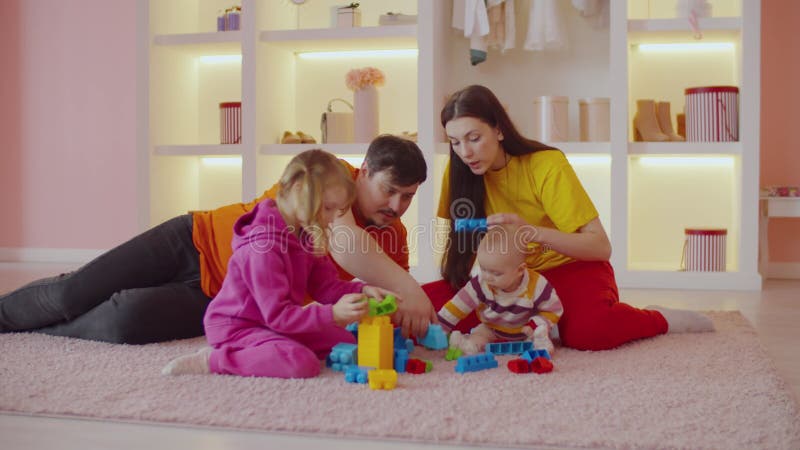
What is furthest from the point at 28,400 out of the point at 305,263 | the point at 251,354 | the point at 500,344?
the point at 500,344

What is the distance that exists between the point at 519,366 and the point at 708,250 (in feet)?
6.63

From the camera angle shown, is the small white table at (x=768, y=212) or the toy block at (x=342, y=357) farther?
the small white table at (x=768, y=212)

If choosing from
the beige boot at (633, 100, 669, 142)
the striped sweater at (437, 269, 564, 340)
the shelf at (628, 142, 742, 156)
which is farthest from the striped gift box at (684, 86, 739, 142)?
the striped sweater at (437, 269, 564, 340)

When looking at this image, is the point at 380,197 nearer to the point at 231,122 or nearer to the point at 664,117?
the point at 664,117

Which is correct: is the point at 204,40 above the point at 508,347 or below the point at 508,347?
above

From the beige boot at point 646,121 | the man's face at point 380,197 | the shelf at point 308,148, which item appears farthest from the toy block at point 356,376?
the beige boot at point 646,121

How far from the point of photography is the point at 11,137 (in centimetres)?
470

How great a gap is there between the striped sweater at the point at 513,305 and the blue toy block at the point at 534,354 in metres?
0.14

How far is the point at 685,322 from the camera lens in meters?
2.23

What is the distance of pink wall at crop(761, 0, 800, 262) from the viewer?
3.80m

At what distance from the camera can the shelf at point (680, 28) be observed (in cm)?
343

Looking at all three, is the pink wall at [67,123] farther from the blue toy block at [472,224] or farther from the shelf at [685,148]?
the blue toy block at [472,224]

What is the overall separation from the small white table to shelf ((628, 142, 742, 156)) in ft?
0.96

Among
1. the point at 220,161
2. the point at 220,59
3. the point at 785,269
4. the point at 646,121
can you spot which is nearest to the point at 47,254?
the point at 220,161
